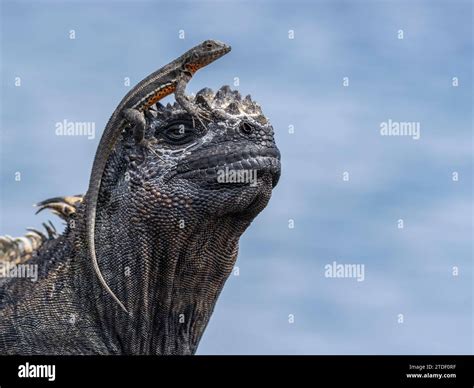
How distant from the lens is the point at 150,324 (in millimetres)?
57000

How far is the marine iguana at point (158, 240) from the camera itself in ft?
186

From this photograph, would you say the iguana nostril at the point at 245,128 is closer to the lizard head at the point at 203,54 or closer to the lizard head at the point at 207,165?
the lizard head at the point at 207,165

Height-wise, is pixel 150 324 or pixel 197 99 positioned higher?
pixel 197 99

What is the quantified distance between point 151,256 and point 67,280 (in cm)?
151

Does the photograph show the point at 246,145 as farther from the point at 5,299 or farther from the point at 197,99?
the point at 5,299

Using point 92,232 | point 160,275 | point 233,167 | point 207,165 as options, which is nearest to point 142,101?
point 207,165

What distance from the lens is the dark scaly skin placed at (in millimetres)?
56938

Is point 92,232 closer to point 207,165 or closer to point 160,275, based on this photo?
point 160,275

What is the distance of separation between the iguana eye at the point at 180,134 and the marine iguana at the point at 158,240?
→ 0.6 inches

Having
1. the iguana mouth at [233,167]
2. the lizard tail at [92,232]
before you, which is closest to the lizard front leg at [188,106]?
the iguana mouth at [233,167]

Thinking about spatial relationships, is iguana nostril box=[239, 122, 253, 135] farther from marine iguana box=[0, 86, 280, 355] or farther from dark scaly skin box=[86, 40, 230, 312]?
dark scaly skin box=[86, 40, 230, 312]

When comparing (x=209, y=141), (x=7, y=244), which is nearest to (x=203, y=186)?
(x=209, y=141)

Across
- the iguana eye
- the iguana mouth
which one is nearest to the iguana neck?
the iguana mouth

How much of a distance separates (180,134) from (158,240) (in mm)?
1692
